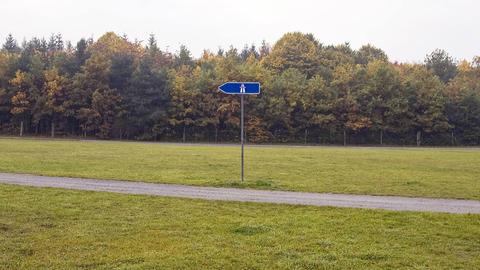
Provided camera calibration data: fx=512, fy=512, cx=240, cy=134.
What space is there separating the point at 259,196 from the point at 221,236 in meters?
4.74

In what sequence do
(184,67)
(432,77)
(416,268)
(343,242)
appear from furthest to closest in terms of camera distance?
(184,67) → (432,77) → (343,242) → (416,268)

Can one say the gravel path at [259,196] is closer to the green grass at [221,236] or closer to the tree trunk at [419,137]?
the green grass at [221,236]

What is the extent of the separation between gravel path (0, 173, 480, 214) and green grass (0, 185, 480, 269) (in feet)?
3.30

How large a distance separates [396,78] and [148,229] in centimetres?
5629

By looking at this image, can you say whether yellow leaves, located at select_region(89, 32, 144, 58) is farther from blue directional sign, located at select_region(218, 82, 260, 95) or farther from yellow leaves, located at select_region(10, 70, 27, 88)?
blue directional sign, located at select_region(218, 82, 260, 95)

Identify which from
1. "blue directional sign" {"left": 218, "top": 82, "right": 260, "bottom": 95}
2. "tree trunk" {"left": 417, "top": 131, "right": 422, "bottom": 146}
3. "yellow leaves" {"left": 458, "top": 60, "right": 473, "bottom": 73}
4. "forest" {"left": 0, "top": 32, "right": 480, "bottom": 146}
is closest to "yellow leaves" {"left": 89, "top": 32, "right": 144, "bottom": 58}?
"forest" {"left": 0, "top": 32, "right": 480, "bottom": 146}

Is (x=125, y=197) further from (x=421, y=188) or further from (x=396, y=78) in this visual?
(x=396, y=78)

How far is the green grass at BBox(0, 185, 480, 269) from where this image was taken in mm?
6449

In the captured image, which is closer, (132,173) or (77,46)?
(132,173)

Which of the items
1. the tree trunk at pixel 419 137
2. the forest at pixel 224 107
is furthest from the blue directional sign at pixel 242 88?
the tree trunk at pixel 419 137

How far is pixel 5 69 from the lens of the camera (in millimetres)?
61938

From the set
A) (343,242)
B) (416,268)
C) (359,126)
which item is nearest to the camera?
(416,268)

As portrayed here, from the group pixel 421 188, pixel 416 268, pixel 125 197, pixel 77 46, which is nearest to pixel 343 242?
pixel 416 268

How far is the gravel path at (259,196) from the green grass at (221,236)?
101cm
